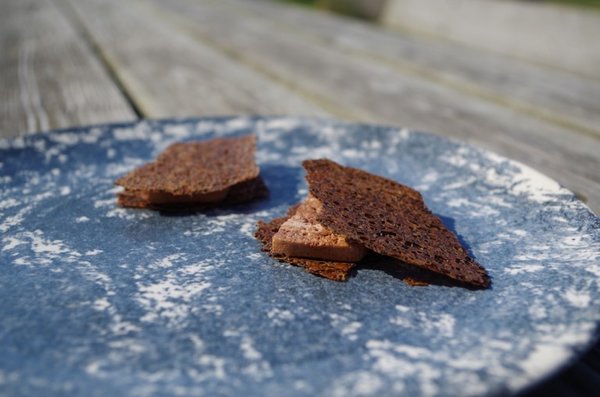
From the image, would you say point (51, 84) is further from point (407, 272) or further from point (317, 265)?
point (407, 272)

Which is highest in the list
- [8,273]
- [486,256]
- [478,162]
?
[478,162]

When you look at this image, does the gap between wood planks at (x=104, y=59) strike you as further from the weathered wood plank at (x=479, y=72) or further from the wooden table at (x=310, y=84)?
the weathered wood plank at (x=479, y=72)

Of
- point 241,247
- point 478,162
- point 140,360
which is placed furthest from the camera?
point 478,162

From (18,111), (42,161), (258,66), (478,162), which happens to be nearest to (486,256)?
(478,162)

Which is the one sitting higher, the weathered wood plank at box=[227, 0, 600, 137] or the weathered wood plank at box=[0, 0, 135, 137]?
the weathered wood plank at box=[227, 0, 600, 137]

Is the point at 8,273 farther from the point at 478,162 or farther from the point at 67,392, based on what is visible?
the point at 478,162

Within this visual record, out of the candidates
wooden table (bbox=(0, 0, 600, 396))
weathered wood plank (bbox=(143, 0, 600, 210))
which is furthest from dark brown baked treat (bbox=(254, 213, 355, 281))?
weathered wood plank (bbox=(143, 0, 600, 210))

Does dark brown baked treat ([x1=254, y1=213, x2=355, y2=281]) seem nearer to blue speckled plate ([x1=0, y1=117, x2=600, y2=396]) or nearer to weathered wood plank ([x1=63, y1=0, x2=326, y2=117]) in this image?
blue speckled plate ([x1=0, y1=117, x2=600, y2=396])
